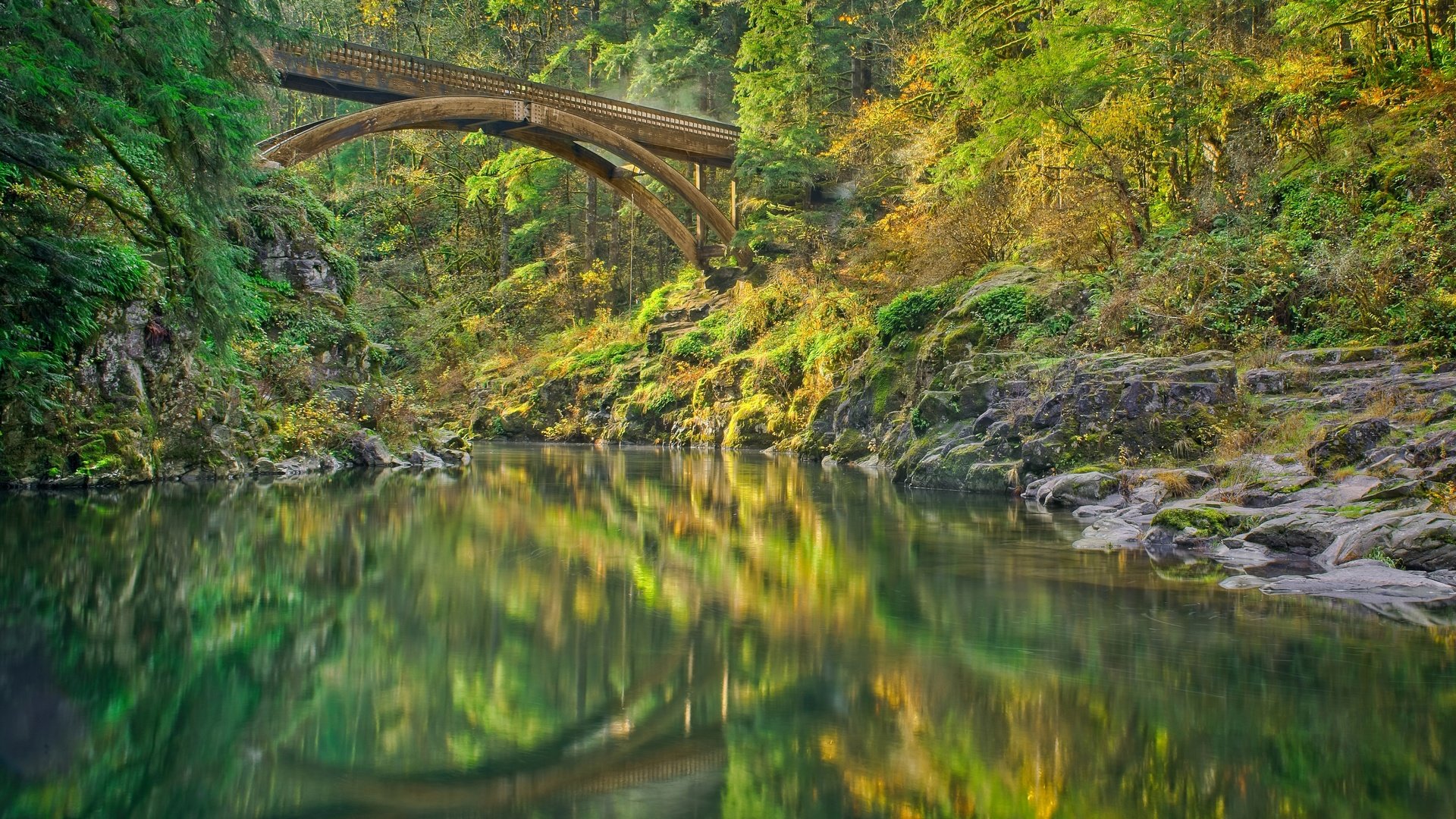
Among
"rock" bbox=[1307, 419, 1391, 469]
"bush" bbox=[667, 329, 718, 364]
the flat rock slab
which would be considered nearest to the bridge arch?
"bush" bbox=[667, 329, 718, 364]

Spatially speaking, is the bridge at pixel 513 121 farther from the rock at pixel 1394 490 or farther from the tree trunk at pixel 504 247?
the rock at pixel 1394 490

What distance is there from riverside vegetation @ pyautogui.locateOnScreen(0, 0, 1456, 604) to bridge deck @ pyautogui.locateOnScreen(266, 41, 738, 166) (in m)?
1.46

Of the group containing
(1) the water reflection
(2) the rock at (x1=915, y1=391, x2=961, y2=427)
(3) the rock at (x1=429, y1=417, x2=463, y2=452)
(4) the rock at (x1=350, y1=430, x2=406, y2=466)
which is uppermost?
(2) the rock at (x1=915, y1=391, x2=961, y2=427)

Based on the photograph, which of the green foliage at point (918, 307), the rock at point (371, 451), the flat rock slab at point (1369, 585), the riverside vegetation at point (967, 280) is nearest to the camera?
the flat rock slab at point (1369, 585)

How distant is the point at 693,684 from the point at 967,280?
53.0 ft

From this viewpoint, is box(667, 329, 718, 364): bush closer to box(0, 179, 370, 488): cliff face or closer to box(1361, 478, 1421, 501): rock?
box(0, 179, 370, 488): cliff face

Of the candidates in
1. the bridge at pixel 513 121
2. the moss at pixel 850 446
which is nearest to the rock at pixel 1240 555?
the moss at pixel 850 446

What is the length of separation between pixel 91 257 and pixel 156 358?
11.8 feet

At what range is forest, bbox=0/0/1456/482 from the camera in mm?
9594

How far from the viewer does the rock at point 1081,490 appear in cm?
1144

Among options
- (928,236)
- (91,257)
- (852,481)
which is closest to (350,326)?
(91,257)

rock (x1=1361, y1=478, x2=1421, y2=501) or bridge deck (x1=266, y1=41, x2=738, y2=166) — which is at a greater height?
bridge deck (x1=266, y1=41, x2=738, y2=166)

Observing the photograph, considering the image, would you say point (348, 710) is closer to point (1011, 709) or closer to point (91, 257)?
point (1011, 709)

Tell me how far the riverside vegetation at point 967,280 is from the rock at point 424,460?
31 centimetres
